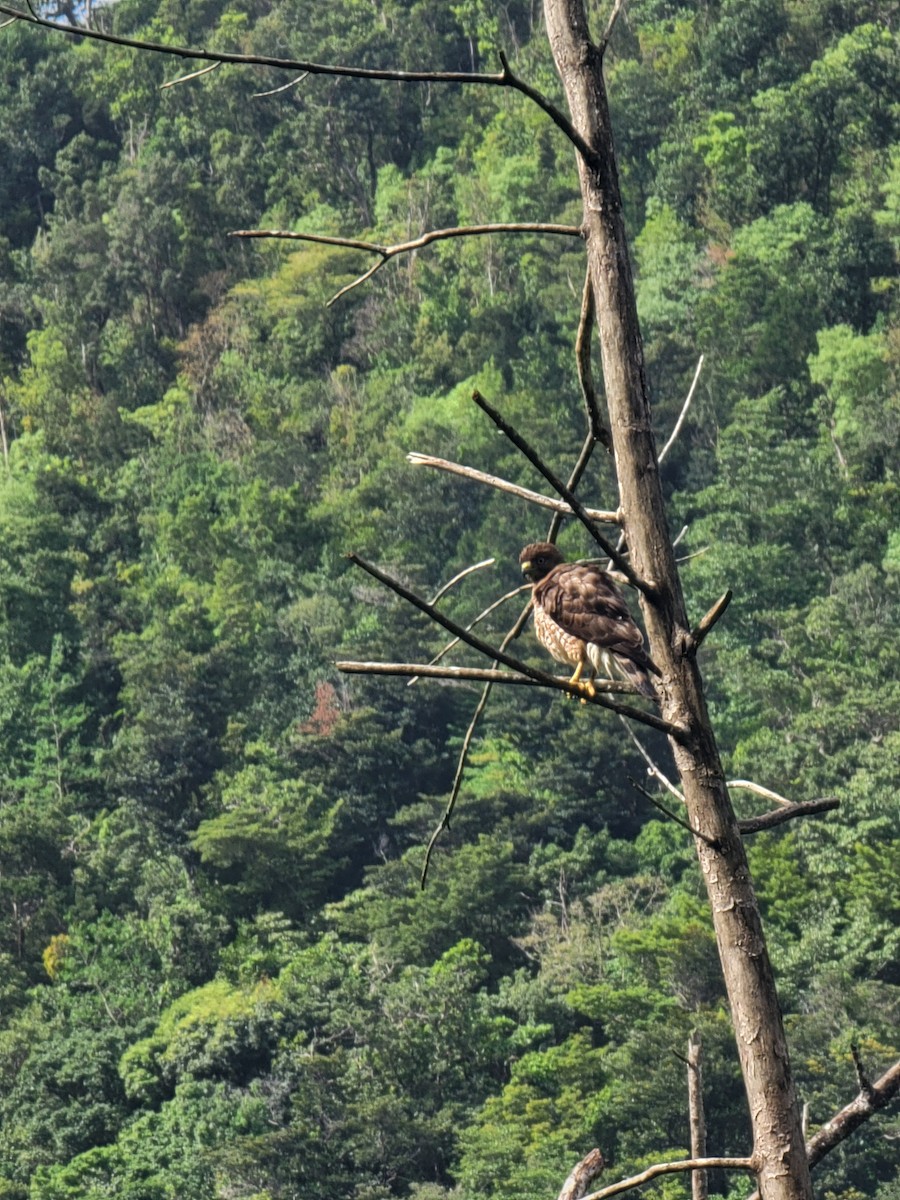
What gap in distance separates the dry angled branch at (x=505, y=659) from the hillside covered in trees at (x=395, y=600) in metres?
18.1

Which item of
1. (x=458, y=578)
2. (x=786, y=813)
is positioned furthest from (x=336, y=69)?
(x=786, y=813)

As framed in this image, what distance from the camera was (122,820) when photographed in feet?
117

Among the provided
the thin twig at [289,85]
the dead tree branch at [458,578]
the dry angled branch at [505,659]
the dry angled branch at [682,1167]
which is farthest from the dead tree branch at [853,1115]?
the thin twig at [289,85]

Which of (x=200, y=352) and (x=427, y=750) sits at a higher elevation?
(x=200, y=352)

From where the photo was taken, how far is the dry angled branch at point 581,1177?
8.50ft

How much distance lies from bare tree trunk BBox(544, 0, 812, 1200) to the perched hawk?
1292 mm

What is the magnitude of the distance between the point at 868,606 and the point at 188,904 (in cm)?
1144

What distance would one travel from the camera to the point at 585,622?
3865 millimetres

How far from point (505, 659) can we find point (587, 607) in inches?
72.6

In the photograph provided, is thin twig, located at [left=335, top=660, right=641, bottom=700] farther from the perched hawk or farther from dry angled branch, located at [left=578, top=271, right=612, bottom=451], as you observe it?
the perched hawk

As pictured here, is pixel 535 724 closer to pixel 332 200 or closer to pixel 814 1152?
pixel 332 200

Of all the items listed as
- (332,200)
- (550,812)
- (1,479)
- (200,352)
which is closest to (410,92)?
(332,200)

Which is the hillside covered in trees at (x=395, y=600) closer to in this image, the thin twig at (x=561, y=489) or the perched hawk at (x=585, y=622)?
the perched hawk at (x=585, y=622)

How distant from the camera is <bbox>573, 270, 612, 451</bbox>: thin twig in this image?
7.25 feet
